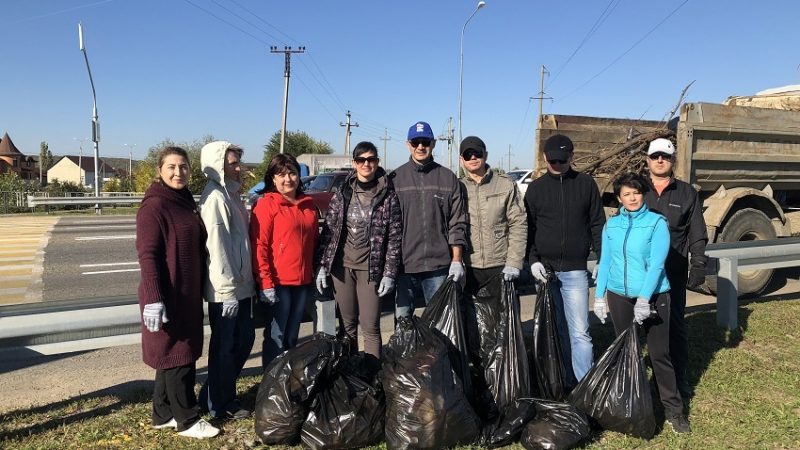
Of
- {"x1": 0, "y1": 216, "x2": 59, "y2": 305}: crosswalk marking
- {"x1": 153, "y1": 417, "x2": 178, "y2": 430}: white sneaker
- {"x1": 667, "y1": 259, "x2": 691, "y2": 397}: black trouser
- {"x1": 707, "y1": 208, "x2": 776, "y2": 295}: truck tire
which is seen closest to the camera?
{"x1": 153, "y1": 417, "x2": 178, "y2": 430}: white sneaker

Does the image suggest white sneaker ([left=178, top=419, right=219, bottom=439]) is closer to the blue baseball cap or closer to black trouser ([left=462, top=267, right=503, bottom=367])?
black trouser ([left=462, top=267, right=503, bottom=367])

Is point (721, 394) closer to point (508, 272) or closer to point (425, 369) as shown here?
point (508, 272)

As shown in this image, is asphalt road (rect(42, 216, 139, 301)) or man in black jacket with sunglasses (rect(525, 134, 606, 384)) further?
asphalt road (rect(42, 216, 139, 301))

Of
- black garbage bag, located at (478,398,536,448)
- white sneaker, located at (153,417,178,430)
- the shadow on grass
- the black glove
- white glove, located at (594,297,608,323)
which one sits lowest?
the shadow on grass

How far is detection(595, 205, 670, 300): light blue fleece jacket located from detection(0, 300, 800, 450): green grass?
0.84 m

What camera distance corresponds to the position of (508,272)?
3459 millimetres

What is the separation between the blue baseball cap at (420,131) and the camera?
3439 mm

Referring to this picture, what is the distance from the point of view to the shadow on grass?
3146 millimetres

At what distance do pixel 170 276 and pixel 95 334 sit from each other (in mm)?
739

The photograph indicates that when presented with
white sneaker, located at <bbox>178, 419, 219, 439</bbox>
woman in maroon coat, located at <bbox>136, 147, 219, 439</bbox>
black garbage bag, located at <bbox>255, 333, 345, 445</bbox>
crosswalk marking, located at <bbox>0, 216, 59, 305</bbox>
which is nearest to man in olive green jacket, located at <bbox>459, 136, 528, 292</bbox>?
black garbage bag, located at <bbox>255, 333, 345, 445</bbox>

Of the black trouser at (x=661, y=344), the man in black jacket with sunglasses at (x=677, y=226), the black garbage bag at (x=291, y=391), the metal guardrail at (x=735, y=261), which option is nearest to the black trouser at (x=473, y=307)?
the black trouser at (x=661, y=344)

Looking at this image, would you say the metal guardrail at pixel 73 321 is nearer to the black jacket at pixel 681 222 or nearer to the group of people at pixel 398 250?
the group of people at pixel 398 250

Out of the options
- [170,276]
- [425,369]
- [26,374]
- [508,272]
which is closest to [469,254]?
[508,272]

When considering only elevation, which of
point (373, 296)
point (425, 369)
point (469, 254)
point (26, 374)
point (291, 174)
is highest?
point (291, 174)
